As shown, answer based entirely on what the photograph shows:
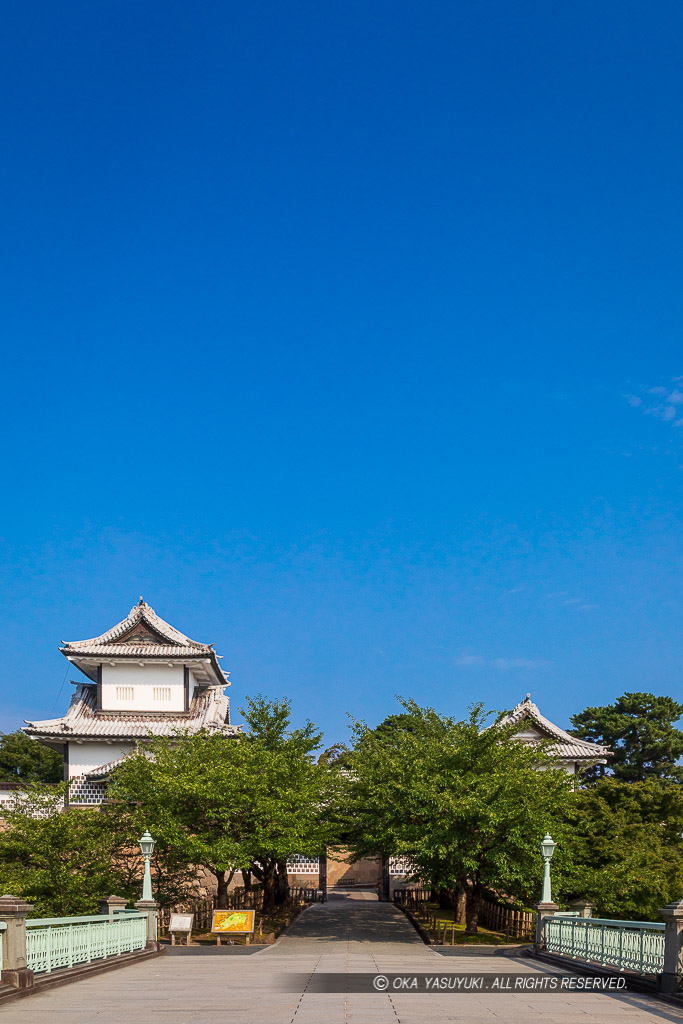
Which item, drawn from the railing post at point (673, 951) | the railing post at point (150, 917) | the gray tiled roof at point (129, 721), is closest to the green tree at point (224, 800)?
the railing post at point (150, 917)

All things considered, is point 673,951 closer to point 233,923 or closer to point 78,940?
Result: point 78,940

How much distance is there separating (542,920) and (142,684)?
906 inches

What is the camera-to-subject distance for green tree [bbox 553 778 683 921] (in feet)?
73.7

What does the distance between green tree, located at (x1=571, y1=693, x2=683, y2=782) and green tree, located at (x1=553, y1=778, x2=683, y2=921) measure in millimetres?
25196

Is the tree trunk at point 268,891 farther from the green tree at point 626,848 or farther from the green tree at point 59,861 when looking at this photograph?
the green tree at point 626,848

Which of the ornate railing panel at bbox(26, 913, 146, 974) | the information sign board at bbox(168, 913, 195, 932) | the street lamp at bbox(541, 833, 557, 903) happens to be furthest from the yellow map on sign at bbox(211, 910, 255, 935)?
the street lamp at bbox(541, 833, 557, 903)

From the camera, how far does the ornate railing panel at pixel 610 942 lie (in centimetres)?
1222

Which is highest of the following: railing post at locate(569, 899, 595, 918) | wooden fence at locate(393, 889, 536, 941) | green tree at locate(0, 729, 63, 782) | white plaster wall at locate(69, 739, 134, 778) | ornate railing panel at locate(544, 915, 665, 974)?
ornate railing panel at locate(544, 915, 665, 974)

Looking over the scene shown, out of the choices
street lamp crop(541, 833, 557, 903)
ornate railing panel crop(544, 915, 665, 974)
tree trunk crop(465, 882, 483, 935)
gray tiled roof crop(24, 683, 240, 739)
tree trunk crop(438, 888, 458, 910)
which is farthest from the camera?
gray tiled roof crop(24, 683, 240, 739)

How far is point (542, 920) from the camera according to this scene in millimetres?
18469

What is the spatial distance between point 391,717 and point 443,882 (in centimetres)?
3428

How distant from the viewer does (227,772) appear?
75.1 feet

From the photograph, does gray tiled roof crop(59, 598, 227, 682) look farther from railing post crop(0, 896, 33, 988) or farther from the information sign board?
railing post crop(0, 896, 33, 988)

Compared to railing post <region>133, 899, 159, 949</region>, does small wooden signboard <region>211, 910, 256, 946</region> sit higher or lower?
lower
